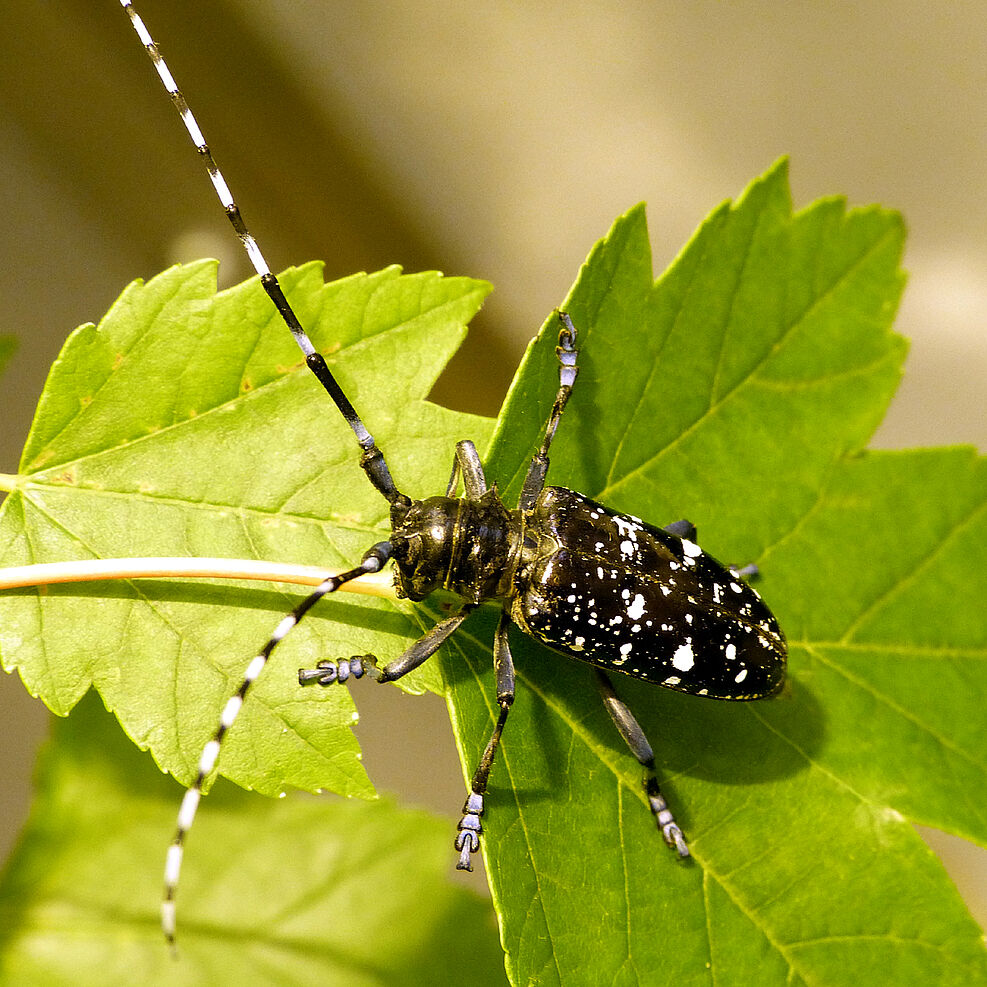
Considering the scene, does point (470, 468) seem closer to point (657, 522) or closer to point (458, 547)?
point (458, 547)

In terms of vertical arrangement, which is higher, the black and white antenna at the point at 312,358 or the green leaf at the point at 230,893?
the black and white antenna at the point at 312,358

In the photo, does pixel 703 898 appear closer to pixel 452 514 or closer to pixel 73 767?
pixel 452 514

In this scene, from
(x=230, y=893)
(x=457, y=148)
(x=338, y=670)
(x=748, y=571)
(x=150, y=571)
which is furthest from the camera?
(x=457, y=148)

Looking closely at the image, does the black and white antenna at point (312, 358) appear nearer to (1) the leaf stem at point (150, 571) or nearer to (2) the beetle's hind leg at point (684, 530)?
(1) the leaf stem at point (150, 571)

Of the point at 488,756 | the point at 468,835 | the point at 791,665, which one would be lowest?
the point at 468,835

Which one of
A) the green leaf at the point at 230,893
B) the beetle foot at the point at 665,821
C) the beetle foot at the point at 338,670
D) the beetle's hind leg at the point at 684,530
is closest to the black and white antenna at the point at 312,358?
the beetle foot at the point at 338,670

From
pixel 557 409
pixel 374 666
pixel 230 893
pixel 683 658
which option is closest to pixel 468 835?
pixel 374 666

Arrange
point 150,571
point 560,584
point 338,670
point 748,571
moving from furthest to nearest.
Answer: point 748,571
point 560,584
point 338,670
point 150,571

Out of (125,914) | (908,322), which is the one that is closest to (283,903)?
Answer: (125,914)
